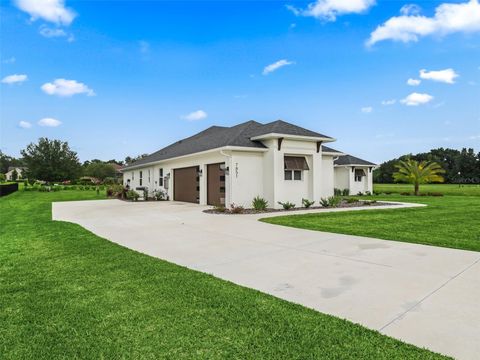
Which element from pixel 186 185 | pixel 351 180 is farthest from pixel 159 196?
pixel 351 180

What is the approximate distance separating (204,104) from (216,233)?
17.9 m

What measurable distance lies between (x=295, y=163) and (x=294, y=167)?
0.27 metres

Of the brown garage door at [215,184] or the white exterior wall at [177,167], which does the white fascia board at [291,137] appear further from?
the brown garage door at [215,184]

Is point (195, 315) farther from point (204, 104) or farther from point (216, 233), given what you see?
point (204, 104)

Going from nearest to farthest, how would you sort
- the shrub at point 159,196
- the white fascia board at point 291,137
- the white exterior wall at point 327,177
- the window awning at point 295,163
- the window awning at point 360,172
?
the white fascia board at point 291,137
the window awning at point 295,163
the white exterior wall at point 327,177
the shrub at point 159,196
the window awning at point 360,172

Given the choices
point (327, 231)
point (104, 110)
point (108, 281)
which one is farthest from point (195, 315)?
point (104, 110)

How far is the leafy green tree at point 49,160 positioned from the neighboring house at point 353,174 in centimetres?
3427

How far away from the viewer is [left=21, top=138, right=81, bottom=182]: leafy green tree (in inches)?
1537

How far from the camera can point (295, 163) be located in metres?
15.0

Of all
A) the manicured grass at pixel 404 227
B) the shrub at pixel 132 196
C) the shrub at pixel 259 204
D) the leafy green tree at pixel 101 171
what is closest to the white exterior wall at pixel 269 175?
the shrub at pixel 259 204

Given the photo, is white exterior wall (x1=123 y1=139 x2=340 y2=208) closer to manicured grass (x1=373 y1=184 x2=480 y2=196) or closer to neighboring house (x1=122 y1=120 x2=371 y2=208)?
neighboring house (x1=122 y1=120 x2=371 y2=208)

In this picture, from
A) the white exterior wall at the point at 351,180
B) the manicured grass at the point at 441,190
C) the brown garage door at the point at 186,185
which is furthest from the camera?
the manicured grass at the point at 441,190

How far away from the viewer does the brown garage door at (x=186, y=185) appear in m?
18.1

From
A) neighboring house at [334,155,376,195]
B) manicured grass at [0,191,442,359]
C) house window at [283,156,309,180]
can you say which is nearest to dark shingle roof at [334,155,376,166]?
neighboring house at [334,155,376,195]
